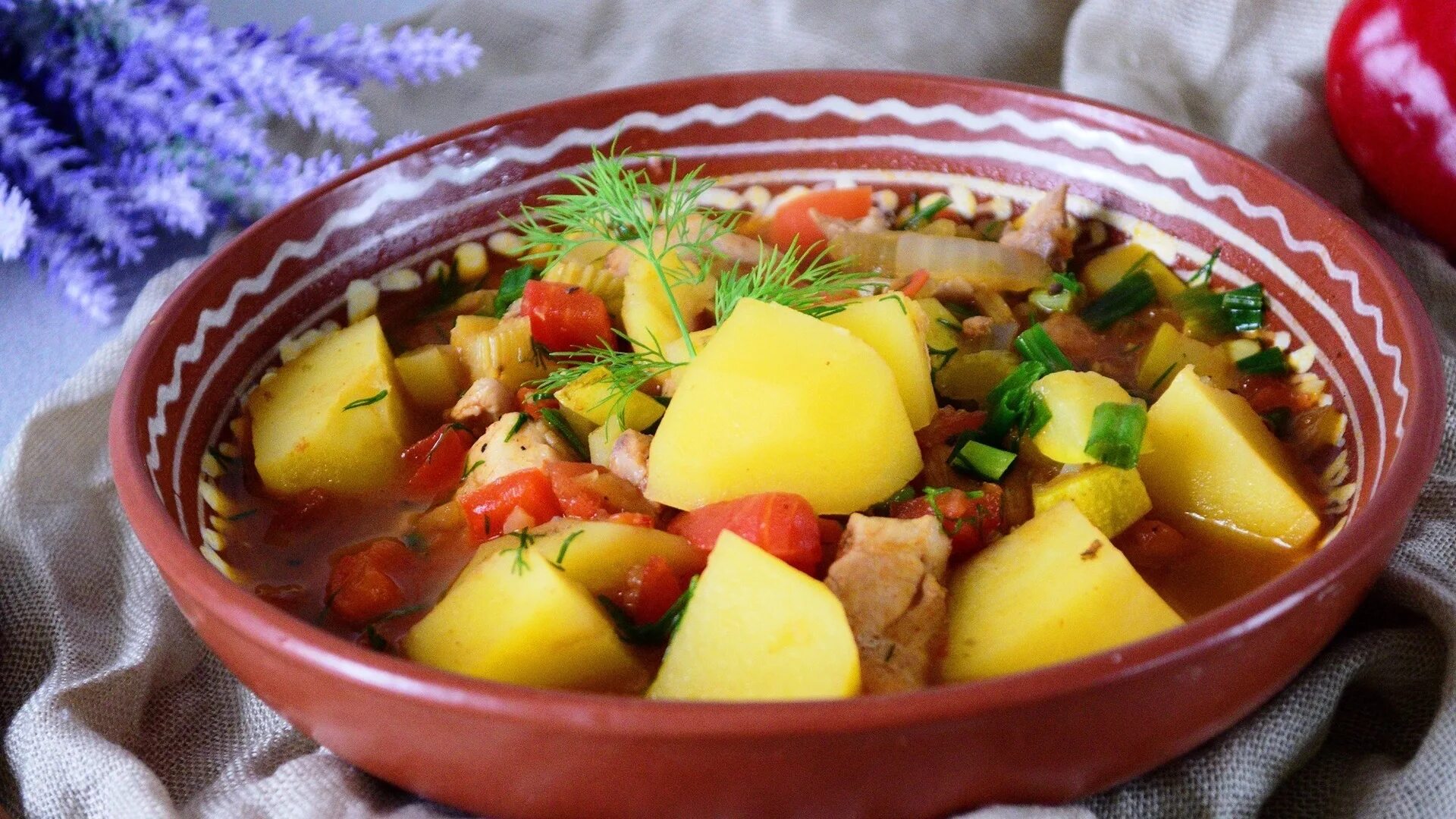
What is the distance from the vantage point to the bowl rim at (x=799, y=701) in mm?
1603

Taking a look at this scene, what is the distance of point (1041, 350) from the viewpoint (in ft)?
8.69

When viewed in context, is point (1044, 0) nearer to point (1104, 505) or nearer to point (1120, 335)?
point (1120, 335)

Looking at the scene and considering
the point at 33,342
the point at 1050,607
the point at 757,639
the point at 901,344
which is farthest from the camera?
the point at 33,342

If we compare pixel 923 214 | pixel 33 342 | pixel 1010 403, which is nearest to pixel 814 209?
pixel 923 214

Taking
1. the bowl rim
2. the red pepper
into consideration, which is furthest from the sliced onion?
the red pepper

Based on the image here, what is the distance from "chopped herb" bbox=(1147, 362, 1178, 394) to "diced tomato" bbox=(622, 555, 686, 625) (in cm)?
115

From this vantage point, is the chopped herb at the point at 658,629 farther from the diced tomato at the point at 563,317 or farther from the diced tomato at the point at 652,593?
the diced tomato at the point at 563,317

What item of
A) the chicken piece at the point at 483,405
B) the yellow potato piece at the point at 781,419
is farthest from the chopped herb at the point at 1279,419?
the chicken piece at the point at 483,405

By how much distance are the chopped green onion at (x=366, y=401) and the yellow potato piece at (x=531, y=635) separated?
27.2 inches

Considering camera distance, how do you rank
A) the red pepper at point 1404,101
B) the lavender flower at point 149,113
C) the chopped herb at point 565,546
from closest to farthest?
the chopped herb at point 565,546 → the red pepper at point 1404,101 → the lavender flower at point 149,113

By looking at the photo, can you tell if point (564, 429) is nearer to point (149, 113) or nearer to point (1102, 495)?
point (1102, 495)

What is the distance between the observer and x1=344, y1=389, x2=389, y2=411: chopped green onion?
103 inches

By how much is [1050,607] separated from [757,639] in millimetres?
449

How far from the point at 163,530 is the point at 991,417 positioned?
55.8 inches
